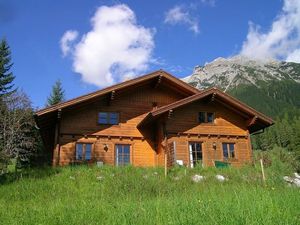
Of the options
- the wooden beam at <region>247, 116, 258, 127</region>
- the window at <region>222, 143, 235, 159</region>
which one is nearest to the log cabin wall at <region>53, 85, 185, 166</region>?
the window at <region>222, 143, 235, 159</region>

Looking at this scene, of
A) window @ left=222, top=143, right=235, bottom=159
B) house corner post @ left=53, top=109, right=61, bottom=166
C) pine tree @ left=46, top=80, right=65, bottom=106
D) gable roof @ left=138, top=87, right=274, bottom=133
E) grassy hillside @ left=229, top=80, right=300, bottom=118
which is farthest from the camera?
grassy hillside @ left=229, top=80, right=300, bottom=118

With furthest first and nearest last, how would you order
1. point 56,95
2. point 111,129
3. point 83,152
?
point 56,95, point 111,129, point 83,152

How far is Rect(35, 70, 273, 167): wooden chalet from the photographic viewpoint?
2022 cm

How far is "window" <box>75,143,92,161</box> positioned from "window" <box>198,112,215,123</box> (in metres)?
7.37

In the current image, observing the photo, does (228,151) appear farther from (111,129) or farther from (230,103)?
(111,129)

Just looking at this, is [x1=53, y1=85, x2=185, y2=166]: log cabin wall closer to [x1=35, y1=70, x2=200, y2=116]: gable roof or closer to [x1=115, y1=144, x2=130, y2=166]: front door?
[x1=115, y1=144, x2=130, y2=166]: front door

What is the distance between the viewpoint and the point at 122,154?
20953 mm

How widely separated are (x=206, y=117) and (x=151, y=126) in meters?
3.70

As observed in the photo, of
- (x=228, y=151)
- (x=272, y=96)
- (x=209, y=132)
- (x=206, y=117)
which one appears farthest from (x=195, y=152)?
(x=272, y=96)

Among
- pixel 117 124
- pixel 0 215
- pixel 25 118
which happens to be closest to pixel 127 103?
pixel 117 124

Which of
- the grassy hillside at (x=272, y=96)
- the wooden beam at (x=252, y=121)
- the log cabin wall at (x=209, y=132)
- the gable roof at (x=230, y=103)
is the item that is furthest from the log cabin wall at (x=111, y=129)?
the grassy hillside at (x=272, y=96)

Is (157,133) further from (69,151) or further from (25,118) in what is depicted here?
(25,118)

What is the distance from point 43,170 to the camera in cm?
1648

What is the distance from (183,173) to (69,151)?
7.70m
